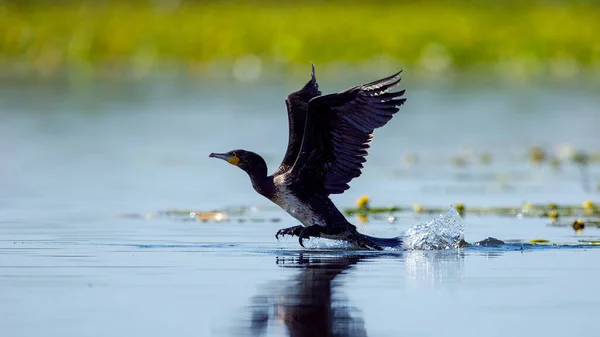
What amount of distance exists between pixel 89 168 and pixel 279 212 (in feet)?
13.7

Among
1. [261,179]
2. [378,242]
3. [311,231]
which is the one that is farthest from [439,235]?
[261,179]

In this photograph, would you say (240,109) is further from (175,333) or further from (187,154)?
(175,333)

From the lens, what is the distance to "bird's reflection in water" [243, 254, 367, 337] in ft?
24.5

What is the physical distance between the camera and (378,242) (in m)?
10.9

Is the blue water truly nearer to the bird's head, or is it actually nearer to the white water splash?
the white water splash

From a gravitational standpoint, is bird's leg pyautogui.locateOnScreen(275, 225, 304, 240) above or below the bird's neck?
below

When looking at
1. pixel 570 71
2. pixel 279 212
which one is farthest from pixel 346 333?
pixel 570 71

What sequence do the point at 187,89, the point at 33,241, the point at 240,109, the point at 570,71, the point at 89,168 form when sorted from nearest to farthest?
the point at 33,241 < the point at 89,168 < the point at 240,109 < the point at 187,89 < the point at 570,71

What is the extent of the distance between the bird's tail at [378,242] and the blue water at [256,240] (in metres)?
0.25

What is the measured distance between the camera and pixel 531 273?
9273 mm

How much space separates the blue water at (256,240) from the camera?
7746 mm

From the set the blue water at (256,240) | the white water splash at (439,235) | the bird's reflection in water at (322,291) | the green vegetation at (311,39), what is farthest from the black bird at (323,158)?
the green vegetation at (311,39)

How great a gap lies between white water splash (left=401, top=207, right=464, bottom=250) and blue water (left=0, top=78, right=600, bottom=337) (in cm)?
19

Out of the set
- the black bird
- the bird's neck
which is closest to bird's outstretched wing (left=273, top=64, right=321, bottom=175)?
the black bird
